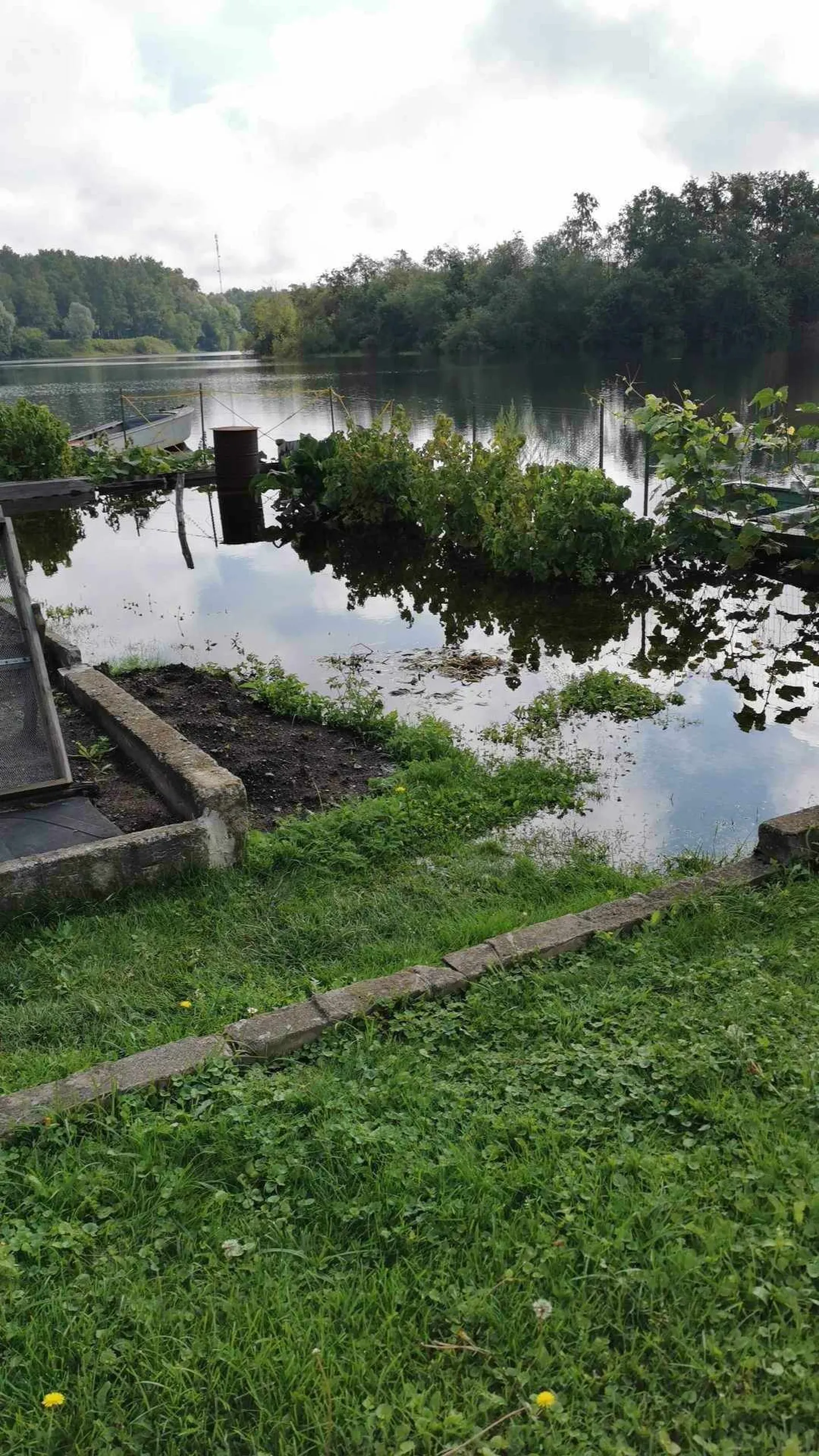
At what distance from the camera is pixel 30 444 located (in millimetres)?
19000

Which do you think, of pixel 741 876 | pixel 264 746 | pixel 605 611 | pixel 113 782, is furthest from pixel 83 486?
pixel 741 876

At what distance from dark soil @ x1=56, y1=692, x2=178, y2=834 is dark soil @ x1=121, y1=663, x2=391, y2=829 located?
56 cm

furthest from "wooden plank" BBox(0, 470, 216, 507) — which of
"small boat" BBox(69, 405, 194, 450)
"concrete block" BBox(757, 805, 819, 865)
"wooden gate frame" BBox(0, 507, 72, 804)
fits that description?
"concrete block" BBox(757, 805, 819, 865)

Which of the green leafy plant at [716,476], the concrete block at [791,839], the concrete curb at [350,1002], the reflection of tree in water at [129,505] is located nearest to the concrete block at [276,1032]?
the concrete curb at [350,1002]

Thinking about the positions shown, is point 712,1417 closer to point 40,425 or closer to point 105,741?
point 105,741

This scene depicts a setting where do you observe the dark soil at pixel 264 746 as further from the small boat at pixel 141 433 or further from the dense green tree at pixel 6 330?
the dense green tree at pixel 6 330

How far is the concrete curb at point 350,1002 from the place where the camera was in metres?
2.88

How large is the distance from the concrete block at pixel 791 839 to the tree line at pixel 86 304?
98.2 meters

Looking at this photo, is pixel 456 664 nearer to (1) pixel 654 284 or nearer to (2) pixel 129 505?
(2) pixel 129 505

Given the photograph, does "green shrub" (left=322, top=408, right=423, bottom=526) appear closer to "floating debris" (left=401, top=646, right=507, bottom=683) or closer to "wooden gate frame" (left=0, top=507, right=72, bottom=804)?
"floating debris" (left=401, top=646, right=507, bottom=683)

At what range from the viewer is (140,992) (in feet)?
12.2

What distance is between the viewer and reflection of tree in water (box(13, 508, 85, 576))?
1398 centimetres

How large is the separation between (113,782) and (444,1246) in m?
3.90

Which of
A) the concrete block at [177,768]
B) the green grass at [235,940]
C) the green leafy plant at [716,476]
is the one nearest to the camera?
the green grass at [235,940]
